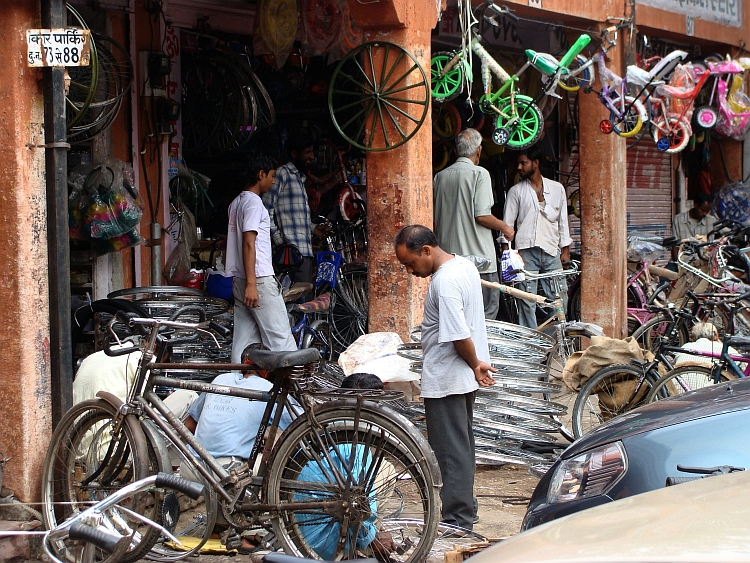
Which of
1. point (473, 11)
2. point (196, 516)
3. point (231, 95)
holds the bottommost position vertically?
point (196, 516)

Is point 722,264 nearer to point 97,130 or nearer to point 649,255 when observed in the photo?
point 649,255

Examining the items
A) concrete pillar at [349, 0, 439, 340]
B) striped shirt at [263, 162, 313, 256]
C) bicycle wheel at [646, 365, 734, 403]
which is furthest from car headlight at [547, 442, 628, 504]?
striped shirt at [263, 162, 313, 256]

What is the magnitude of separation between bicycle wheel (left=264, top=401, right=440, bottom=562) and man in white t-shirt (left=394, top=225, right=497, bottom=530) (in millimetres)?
643

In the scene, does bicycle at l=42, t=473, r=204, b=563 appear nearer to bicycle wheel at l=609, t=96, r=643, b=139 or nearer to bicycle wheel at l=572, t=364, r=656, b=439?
bicycle wheel at l=572, t=364, r=656, b=439

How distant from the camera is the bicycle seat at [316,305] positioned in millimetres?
10062

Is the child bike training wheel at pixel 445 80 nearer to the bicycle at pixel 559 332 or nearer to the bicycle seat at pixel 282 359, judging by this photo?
the bicycle at pixel 559 332

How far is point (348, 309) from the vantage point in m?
10.6

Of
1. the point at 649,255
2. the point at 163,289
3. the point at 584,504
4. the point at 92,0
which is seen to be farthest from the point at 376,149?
the point at 649,255

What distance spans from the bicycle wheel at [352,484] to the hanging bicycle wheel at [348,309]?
220 inches

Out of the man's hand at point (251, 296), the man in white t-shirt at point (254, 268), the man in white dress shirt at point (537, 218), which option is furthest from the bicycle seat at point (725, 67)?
the man's hand at point (251, 296)

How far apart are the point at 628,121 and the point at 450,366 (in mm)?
5537

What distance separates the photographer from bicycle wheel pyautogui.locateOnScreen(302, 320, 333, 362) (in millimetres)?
10180

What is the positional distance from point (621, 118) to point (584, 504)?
21.3 feet

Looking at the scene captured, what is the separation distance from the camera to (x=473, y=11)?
375 inches
